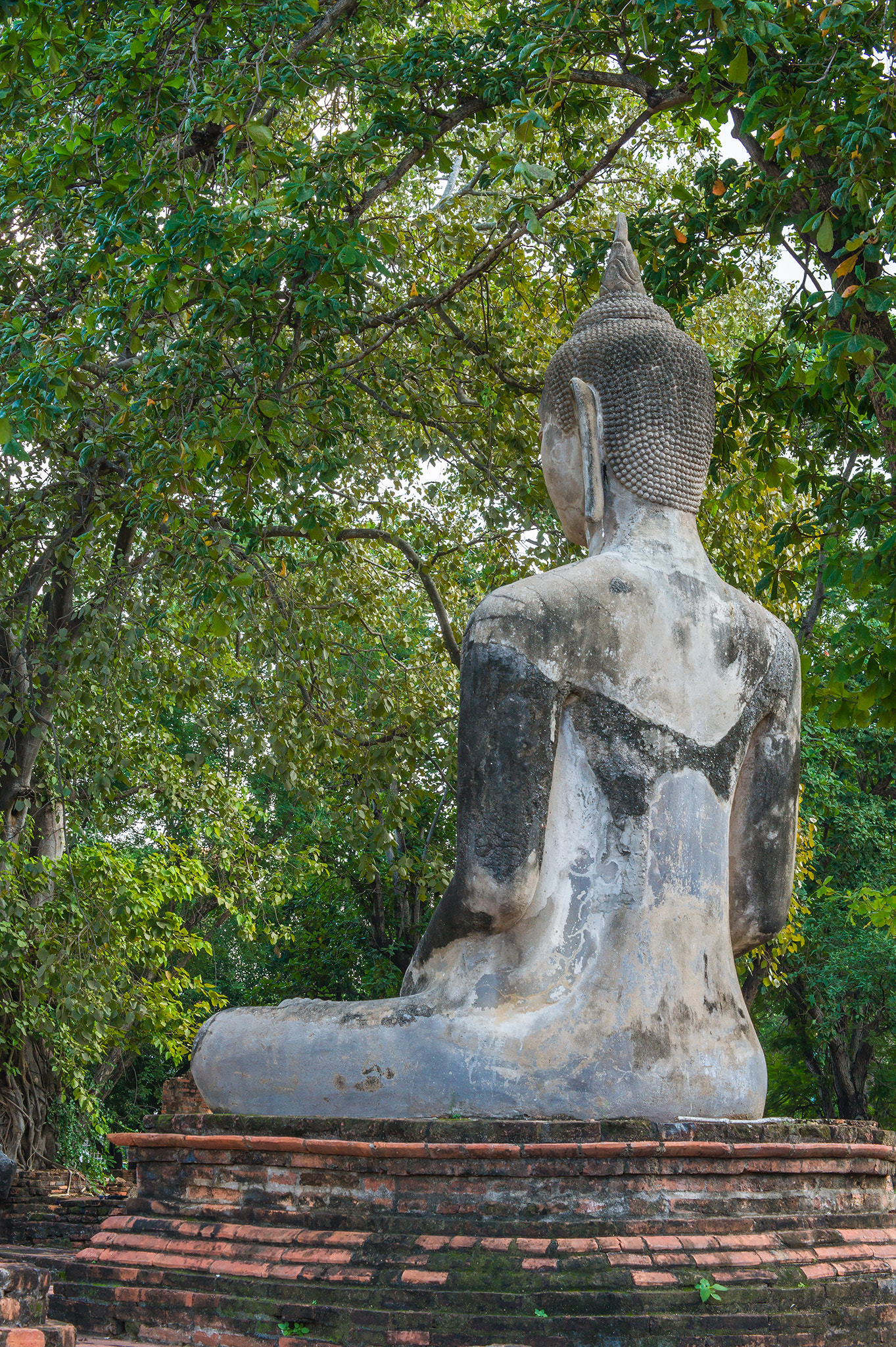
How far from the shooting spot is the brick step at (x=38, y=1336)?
2.15m

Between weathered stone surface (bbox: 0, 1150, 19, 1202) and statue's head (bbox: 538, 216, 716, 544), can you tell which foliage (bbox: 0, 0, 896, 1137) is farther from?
weathered stone surface (bbox: 0, 1150, 19, 1202)

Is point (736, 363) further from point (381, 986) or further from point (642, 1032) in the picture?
point (381, 986)

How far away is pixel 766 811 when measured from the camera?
4254mm

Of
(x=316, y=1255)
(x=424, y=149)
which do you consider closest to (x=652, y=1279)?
(x=316, y=1255)

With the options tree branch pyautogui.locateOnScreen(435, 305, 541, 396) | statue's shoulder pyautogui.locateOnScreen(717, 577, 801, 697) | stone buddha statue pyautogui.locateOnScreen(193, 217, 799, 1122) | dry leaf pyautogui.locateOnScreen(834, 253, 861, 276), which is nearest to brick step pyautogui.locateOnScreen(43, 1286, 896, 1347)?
stone buddha statue pyautogui.locateOnScreen(193, 217, 799, 1122)

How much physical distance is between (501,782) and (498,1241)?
1.23 meters

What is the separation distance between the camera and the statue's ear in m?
4.24

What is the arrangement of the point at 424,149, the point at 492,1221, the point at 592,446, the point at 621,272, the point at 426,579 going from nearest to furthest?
the point at 492,1221, the point at 592,446, the point at 621,272, the point at 424,149, the point at 426,579

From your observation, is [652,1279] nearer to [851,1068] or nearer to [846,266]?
[846,266]

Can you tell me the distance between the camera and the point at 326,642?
882 centimetres

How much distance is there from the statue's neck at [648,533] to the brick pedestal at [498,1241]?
1698mm

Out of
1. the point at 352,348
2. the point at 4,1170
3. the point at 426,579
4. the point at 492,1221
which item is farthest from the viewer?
the point at 352,348

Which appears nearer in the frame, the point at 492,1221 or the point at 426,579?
the point at 492,1221

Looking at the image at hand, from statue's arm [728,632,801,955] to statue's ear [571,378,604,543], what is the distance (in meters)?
0.76
